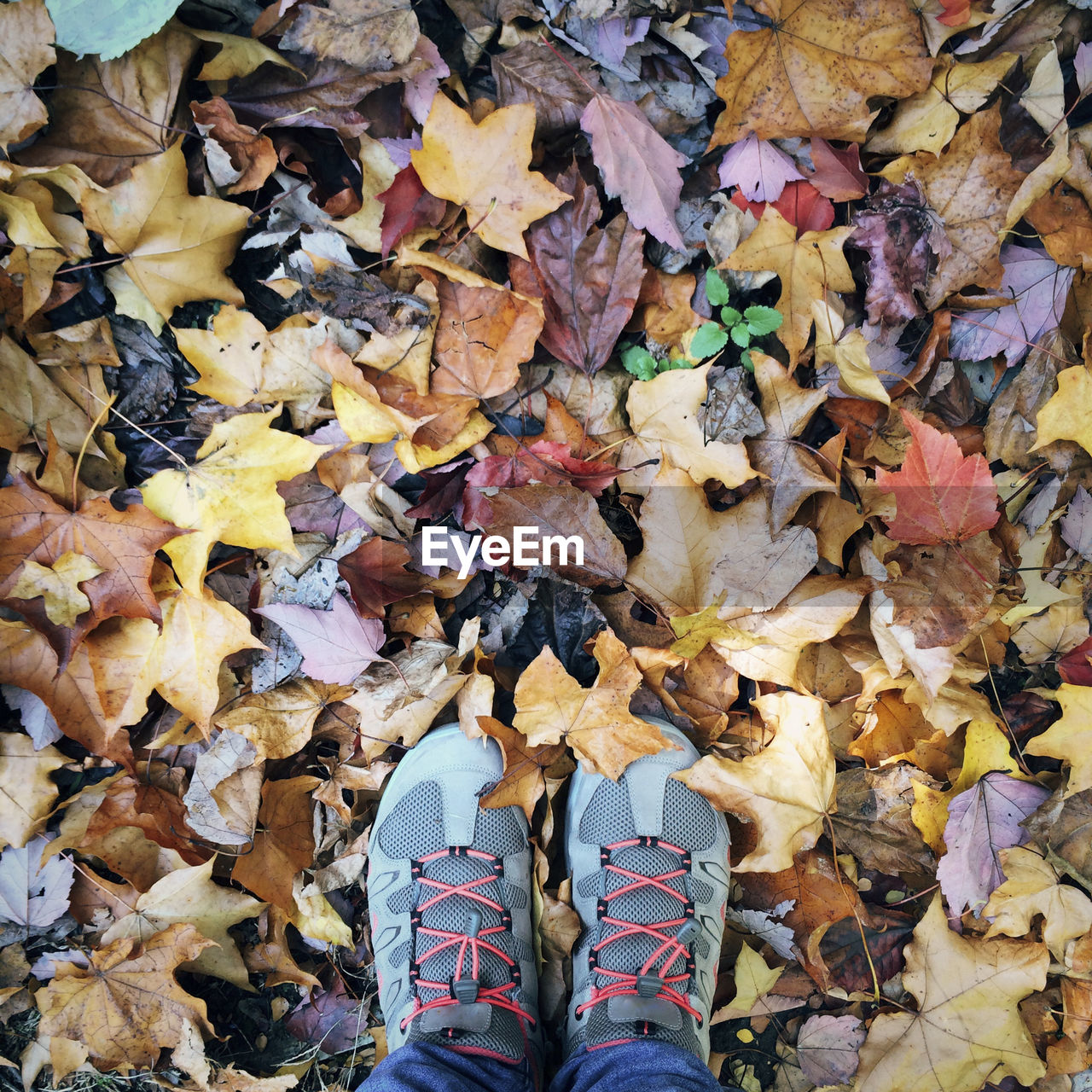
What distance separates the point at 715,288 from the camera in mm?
1268

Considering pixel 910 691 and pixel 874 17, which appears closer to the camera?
pixel 874 17

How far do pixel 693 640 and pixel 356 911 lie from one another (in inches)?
36.4

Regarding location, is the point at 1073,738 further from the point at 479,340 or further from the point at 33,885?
the point at 33,885

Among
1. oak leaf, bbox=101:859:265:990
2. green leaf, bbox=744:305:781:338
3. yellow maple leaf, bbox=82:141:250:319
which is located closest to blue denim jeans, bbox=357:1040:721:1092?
oak leaf, bbox=101:859:265:990

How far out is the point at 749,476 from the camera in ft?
4.05

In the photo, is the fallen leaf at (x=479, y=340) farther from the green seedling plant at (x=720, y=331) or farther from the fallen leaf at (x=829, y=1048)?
the fallen leaf at (x=829, y=1048)

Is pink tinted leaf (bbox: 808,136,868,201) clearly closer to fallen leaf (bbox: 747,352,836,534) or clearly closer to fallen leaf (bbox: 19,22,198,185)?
fallen leaf (bbox: 747,352,836,534)

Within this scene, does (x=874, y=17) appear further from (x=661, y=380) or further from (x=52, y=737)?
(x=52, y=737)

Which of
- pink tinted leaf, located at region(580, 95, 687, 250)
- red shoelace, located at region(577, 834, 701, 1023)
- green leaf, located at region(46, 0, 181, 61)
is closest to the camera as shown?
green leaf, located at region(46, 0, 181, 61)

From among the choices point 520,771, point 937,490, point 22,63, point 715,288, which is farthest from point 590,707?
point 22,63

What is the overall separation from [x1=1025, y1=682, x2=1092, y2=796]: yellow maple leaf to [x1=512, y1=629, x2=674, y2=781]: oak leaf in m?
0.68

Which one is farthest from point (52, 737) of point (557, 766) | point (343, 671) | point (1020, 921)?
point (1020, 921)

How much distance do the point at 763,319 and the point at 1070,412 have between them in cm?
56

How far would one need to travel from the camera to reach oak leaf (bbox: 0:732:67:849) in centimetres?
133
